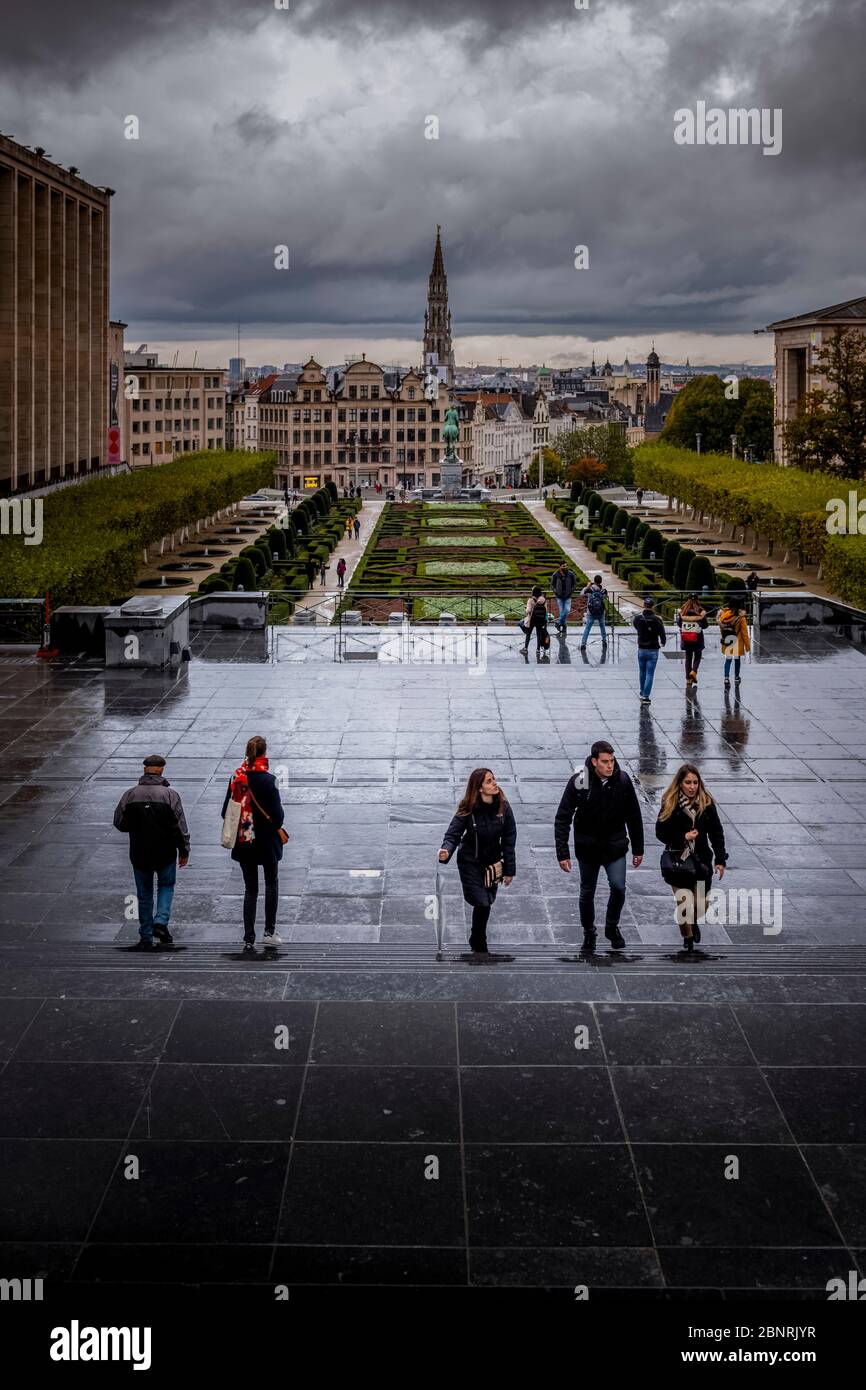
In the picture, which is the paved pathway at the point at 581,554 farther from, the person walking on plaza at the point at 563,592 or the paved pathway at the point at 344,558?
the person walking on plaza at the point at 563,592

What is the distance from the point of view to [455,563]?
211 ft

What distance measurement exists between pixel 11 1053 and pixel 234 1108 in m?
1.67

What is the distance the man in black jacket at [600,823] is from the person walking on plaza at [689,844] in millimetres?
237

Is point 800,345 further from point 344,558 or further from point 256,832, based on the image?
point 256,832

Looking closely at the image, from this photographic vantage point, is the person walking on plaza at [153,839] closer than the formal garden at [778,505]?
Yes

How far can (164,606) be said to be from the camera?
24.5m

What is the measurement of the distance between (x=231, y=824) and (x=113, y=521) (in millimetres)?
38654

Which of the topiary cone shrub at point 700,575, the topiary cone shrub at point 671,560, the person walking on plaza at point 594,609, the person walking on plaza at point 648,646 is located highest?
the topiary cone shrub at point 671,560

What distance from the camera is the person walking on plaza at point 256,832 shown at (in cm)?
1130

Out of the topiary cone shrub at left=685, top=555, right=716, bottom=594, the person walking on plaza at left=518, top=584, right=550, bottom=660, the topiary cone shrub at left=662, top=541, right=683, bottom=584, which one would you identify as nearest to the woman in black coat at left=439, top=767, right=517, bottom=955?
the person walking on plaza at left=518, top=584, right=550, bottom=660

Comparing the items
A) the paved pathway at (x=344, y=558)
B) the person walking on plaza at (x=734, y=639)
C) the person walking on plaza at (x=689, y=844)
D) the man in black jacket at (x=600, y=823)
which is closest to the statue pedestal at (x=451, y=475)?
the paved pathway at (x=344, y=558)

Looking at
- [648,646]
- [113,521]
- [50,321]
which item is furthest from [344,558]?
[648,646]

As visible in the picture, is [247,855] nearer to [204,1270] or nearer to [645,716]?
[204,1270]

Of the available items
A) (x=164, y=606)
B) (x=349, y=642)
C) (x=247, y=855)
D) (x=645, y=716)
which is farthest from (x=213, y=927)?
(x=349, y=642)
